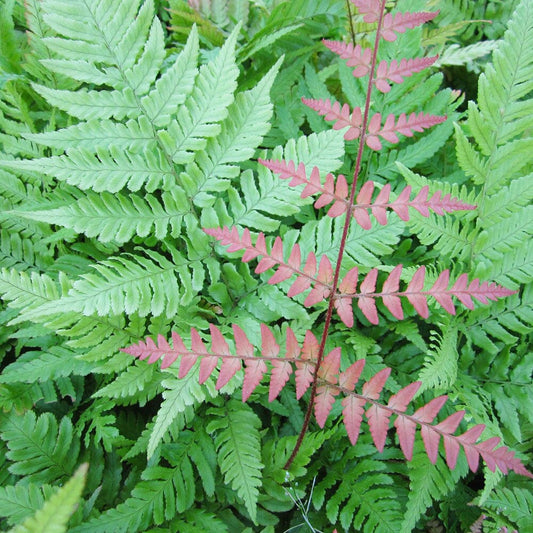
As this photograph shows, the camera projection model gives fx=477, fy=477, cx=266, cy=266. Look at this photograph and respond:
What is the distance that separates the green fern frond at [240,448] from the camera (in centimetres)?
155

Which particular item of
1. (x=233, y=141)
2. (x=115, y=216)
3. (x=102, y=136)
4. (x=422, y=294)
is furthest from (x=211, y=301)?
(x=422, y=294)

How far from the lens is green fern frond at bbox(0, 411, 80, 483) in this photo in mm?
1714

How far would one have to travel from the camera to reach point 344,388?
1.23 metres

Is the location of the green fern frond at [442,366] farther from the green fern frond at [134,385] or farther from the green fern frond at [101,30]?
the green fern frond at [101,30]

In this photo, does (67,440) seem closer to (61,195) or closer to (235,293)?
(235,293)

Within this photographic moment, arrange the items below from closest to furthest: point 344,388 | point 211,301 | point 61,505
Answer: point 61,505 < point 344,388 < point 211,301

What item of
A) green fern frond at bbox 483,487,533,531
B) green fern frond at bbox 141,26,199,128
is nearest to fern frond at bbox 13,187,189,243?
green fern frond at bbox 141,26,199,128

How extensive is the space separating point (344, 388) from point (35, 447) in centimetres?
121

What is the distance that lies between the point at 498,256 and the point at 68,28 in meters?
1.74

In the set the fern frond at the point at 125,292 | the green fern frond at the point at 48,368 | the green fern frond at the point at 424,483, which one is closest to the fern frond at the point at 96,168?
the fern frond at the point at 125,292

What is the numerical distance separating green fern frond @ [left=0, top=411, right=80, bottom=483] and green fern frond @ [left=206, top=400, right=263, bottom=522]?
1.84ft

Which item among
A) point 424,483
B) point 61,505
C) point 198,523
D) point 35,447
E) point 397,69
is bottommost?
point 198,523

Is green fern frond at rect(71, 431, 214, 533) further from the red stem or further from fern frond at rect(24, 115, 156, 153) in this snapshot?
fern frond at rect(24, 115, 156, 153)

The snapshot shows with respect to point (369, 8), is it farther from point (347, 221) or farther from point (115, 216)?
point (115, 216)
